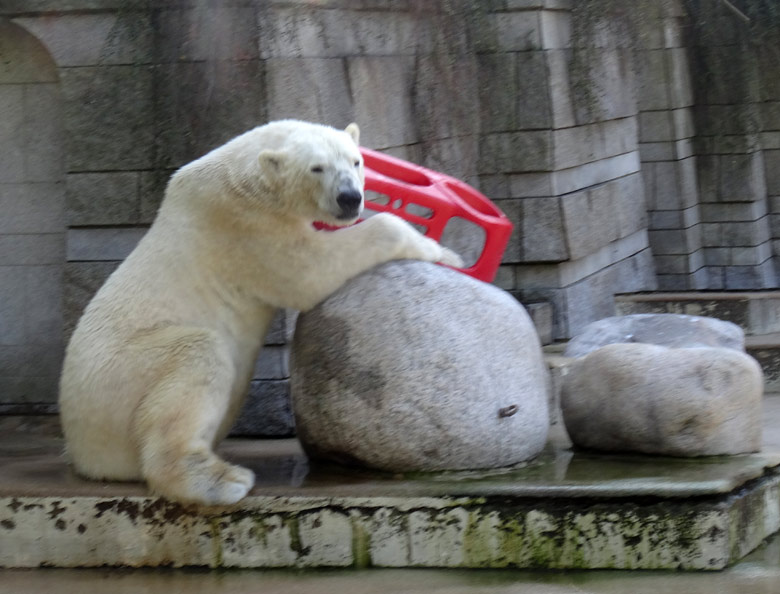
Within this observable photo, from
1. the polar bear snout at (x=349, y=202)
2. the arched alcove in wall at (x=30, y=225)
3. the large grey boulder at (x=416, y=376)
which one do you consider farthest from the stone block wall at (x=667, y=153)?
the polar bear snout at (x=349, y=202)

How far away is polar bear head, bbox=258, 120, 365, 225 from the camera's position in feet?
14.4

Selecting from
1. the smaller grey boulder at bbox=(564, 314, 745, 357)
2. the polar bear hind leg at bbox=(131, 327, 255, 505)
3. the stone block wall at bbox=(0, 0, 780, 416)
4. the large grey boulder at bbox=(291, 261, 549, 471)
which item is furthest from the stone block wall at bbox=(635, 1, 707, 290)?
the polar bear hind leg at bbox=(131, 327, 255, 505)

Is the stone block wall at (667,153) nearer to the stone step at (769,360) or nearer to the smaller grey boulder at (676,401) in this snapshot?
the stone step at (769,360)

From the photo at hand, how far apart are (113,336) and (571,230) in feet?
12.1

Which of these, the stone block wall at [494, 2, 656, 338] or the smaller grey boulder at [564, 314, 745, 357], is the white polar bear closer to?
the smaller grey boulder at [564, 314, 745, 357]

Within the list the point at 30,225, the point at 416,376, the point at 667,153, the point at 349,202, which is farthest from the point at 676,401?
the point at 667,153

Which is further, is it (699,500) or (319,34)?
(319,34)

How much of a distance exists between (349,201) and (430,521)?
1160mm

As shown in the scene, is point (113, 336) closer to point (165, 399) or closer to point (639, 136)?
point (165, 399)

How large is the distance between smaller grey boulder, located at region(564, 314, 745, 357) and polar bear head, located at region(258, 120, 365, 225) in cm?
153

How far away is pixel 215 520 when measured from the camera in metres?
4.34

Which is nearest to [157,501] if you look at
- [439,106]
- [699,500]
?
[699,500]

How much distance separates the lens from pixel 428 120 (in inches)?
270

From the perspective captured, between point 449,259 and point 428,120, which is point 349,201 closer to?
point 449,259
